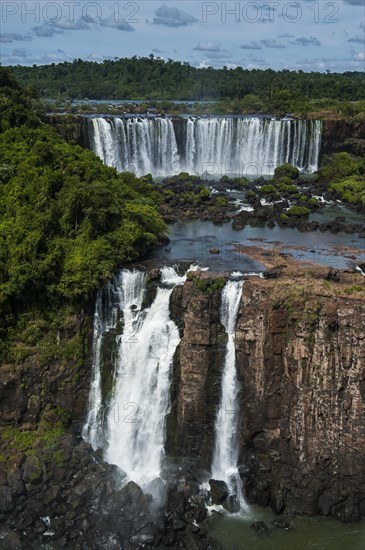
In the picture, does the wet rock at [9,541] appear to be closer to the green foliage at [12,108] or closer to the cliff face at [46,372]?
the cliff face at [46,372]

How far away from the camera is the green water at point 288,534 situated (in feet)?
65.3

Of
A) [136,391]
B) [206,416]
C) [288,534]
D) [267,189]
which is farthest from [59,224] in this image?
[267,189]

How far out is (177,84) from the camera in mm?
90125

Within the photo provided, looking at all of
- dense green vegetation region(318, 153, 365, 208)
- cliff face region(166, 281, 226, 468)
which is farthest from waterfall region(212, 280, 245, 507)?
dense green vegetation region(318, 153, 365, 208)

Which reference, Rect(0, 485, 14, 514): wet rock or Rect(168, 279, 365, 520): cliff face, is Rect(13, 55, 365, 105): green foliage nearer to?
Rect(168, 279, 365, 520): cliff face

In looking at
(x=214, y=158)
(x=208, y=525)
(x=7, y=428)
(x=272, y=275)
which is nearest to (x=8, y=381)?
(x=7, y=428)

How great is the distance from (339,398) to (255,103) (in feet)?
164

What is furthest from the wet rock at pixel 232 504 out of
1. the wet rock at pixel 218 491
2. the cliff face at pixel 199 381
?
the cliff face at pixel 199 381

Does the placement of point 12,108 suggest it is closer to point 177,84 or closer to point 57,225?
point 57,225

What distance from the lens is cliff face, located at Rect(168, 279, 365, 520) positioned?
69.8ft

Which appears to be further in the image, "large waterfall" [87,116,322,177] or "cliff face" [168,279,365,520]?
→ "large waterfall" [87,116,322,177]

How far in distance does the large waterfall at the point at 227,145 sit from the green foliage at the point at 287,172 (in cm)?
361

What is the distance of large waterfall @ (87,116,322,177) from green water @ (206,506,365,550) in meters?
33.3

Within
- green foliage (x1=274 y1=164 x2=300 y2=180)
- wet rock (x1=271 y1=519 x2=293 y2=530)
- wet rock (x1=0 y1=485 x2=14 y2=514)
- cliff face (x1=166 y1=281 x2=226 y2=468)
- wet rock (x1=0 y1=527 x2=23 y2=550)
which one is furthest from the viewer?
green foliage (x1=274 y1=164 x2=300 y2=180)
